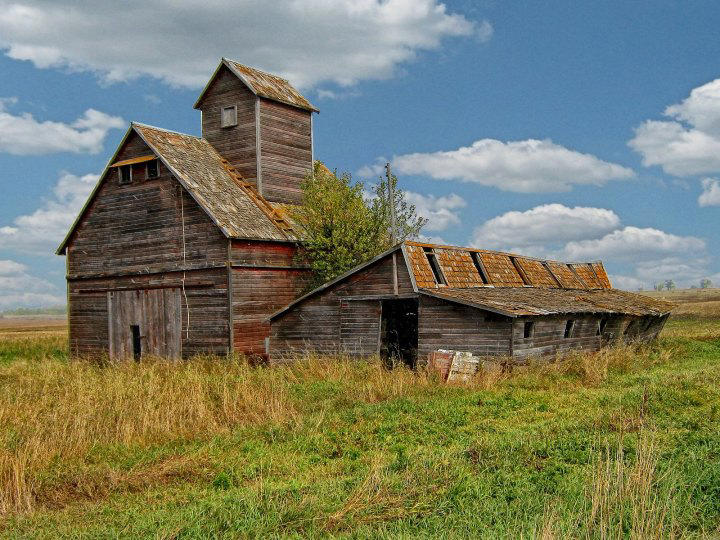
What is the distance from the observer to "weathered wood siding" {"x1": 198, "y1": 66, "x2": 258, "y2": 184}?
92.2 ft

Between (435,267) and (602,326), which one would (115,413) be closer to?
(435,267)

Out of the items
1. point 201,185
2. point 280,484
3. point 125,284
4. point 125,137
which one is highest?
point 125,137

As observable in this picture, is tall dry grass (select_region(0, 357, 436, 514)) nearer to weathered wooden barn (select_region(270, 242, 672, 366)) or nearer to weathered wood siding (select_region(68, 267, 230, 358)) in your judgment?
weathered wooden barn (select_region(270, 242, 672, 366))

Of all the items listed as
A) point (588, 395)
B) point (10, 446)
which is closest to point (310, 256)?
point (588, 395)

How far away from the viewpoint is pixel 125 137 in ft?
86.9

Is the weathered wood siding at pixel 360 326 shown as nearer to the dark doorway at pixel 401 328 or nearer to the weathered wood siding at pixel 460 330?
the weathered wood siding at pixel 460 330

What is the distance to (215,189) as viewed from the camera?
25422 millimetres

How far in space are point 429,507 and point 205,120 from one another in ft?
82.3

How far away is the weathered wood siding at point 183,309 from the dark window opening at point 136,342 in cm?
136

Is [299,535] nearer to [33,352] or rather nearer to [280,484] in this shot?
[280,484]

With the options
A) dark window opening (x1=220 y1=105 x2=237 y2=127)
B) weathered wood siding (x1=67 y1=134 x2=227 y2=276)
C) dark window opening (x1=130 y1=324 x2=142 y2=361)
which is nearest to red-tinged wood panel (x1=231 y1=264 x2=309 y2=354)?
weathered wood siding (x1=67 y1=134 x2=227 y2=276)

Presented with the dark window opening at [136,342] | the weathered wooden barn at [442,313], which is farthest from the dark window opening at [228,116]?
the weathered wooden barn at [442,313]

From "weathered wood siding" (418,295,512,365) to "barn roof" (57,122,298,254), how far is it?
23.9 ft

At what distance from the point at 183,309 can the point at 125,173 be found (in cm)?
621
